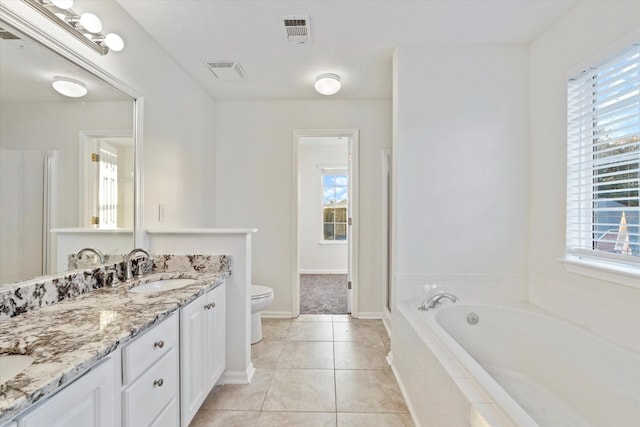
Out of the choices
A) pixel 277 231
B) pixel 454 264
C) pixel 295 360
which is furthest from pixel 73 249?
pixel 454 264

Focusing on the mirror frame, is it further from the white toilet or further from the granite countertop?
the white toilet

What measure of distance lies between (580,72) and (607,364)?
5.15ft

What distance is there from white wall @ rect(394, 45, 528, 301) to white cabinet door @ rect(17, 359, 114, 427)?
5.78ft

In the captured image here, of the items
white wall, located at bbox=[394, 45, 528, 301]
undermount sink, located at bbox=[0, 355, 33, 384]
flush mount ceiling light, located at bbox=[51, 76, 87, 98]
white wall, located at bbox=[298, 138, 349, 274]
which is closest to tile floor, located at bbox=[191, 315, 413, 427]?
white wall, located at bbox=[394, 45, 528, 301]

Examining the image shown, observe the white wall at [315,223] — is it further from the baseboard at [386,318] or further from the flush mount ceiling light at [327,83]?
the flush mount ceiling light at [327,83]

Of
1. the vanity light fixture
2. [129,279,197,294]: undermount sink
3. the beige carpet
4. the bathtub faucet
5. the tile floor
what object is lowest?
the tile floor

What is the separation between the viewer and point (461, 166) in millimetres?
2217

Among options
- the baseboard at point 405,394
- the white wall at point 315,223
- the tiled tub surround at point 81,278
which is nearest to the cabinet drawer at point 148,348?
the tiled tub surround at point 81,278

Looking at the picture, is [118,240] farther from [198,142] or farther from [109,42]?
[198,142]

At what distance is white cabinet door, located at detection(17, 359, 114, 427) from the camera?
2.39 ft

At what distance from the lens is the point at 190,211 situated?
279 cm

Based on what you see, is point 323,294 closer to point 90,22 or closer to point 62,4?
point 90,22

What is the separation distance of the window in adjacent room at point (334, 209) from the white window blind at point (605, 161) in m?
4.08

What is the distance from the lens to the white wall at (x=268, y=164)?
3.35 metres
